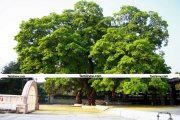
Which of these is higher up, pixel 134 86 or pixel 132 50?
pixel 132 50

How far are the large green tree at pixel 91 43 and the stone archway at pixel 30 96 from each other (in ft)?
20.2

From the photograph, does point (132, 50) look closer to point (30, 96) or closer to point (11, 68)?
point (30, 96)

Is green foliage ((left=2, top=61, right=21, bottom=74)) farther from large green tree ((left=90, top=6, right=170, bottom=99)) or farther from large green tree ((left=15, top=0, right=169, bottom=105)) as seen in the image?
large green tree ((left=90, top=6, right=170, bottom=99))

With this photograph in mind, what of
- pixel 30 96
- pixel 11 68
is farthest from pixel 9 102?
pixel 11 68

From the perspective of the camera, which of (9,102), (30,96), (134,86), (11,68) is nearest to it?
(9,102)

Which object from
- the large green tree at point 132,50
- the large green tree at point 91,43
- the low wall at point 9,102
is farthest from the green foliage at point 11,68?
the low wall at point 9,102

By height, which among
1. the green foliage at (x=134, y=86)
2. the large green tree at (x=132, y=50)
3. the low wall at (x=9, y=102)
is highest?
the large green tree at (x=132, y=50)

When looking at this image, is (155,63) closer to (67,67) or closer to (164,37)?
(164,37)

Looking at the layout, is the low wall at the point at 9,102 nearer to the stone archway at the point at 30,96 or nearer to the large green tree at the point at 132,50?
the stone archway at the point at 30,96

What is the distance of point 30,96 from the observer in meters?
28.8

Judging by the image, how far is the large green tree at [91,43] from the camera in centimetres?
3359

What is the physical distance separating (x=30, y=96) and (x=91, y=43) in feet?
46.8

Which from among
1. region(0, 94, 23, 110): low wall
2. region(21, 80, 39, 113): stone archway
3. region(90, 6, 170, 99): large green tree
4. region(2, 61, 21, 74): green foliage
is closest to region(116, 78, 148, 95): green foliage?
region(90, 6, 170, 99): large green tree

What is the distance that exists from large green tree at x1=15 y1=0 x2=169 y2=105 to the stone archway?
6.16m
